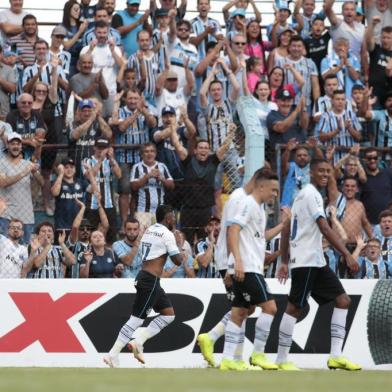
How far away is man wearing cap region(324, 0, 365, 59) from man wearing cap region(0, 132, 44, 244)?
20.1 ft

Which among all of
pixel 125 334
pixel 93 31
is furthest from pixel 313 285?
pixel 93 31

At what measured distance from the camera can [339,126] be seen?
57.5 ft

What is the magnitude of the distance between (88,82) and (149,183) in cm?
208

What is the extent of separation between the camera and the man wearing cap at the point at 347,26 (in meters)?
19.7

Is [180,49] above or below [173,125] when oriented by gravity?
above

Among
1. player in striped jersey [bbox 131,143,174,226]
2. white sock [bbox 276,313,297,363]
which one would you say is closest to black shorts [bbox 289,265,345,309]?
white sock [bbox 276,313,297,363]

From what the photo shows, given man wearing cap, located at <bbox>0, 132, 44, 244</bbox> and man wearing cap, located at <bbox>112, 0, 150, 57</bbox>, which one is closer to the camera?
man wearing cap, located at <bbox>0, 132, 44, 244</bbox>

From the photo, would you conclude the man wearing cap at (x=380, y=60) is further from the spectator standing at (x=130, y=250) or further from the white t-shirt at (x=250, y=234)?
the white t-shirt at (x=250, y=234)

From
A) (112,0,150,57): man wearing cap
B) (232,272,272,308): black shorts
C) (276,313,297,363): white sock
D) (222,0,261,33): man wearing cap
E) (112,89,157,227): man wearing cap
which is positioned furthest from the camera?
(222,0,261,33): man wearing cap

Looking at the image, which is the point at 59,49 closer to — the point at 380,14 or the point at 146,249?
the point at 380,14

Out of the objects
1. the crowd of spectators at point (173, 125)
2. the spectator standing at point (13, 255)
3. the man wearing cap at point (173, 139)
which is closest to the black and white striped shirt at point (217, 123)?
the crowd of spectators at point (173, 125)

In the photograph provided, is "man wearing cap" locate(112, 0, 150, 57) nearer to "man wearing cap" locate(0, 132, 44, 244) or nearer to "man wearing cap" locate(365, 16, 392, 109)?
"man wearing cap" locate(365, 16, 392, 109)

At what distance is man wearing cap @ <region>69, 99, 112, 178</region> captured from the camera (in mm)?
16344

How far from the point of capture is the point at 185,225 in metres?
16.0
